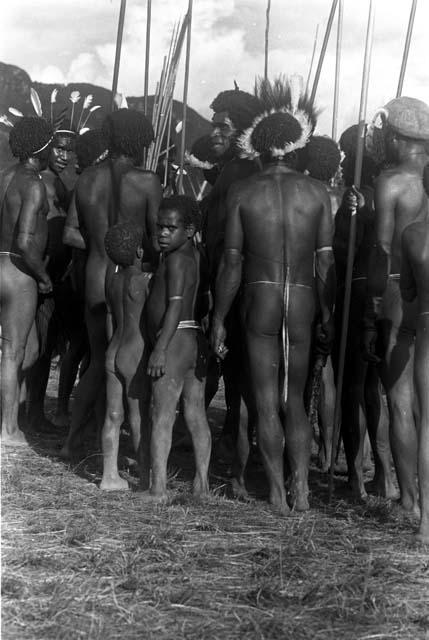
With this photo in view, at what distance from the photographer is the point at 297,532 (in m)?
5.68

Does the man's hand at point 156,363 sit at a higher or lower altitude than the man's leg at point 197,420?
higher

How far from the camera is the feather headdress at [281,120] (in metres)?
6.61

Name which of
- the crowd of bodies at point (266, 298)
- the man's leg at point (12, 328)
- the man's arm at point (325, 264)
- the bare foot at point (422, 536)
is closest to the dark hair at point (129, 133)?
the crowd of bodies at point (266, 298)

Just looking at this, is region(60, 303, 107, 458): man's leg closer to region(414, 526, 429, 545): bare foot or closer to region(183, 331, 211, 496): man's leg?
region(183, 331, 211, 496): man's leg

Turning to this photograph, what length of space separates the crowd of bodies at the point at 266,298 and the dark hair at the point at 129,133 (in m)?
0.01

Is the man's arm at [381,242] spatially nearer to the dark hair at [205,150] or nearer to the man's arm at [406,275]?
the man's arm at [406,275]

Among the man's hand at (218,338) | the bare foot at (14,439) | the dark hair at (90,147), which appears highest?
the dark hair at (90,147)

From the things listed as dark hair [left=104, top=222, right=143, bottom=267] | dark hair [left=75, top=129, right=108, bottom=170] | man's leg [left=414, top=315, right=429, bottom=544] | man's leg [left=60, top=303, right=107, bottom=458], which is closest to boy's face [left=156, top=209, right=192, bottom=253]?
dark hair [left=104, top=222, right=143, bottom=267]

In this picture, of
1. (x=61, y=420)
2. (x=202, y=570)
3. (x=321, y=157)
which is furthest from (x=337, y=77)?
(x=202, y=570)

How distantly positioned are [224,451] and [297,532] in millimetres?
2532

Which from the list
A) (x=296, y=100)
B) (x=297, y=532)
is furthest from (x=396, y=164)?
(x=297, y=532)

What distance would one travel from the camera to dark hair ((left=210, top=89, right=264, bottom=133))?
700 cm

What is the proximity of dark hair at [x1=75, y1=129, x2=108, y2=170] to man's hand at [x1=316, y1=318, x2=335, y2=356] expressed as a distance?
2670mm

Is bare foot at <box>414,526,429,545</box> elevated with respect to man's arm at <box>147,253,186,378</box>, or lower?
lower
